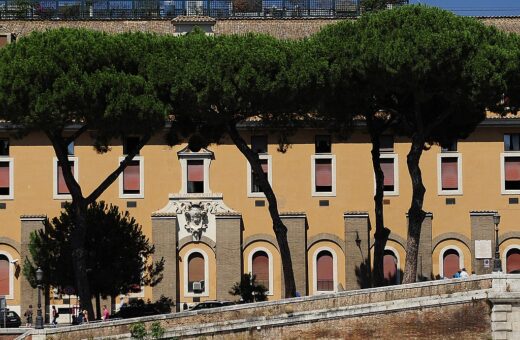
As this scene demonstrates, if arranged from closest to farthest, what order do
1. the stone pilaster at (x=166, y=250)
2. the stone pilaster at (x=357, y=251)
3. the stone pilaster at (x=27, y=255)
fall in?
the stone pilaster at (x=27, y=255), the stone pilaster at (x=166, y=250), the stone pilaster at (x=357, y=251)

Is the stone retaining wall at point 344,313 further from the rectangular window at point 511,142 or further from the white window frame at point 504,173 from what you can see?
the rectangular window at point 511,142

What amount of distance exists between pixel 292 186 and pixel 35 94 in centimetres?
1610

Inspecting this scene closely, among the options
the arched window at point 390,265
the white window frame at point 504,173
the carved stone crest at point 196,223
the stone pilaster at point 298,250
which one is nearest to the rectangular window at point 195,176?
the carved stone crest at point 196,223

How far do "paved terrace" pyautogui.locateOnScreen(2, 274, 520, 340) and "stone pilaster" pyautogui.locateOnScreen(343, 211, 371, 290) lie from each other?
1463 cm

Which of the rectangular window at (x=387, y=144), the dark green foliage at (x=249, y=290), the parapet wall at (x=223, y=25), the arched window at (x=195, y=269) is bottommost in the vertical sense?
the dark green foliage at (x=249, y=290)

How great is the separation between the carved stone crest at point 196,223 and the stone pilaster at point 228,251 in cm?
55

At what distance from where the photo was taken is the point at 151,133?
48312 mm

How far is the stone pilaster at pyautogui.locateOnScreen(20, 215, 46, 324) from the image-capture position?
58594 millimetres

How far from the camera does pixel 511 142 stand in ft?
199

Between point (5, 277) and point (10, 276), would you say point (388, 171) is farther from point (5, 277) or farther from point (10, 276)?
point (5, 277)

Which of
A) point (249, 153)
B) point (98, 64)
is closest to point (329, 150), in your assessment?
point (249, 153)

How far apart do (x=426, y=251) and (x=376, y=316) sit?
15786 millimetres

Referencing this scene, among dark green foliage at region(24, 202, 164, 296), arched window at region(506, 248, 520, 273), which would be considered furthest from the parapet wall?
dark green foliage at region(24, 202, 164, 296)

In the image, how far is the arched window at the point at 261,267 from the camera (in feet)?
196
